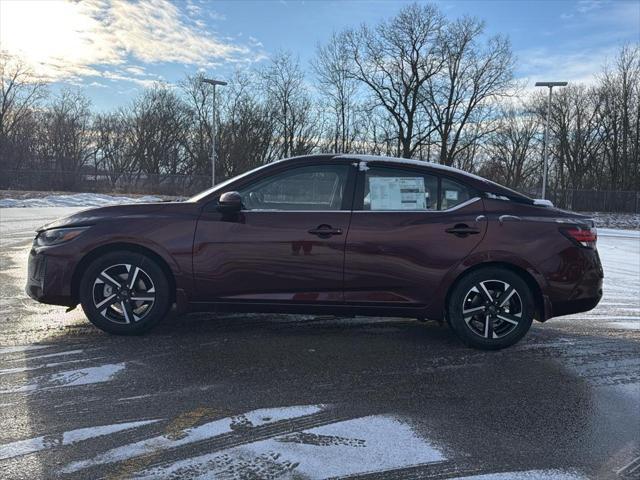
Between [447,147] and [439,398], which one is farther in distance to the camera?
[447,147]

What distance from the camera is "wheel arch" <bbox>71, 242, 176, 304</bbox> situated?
441 centimetres

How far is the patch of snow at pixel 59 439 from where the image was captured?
264 centimetres

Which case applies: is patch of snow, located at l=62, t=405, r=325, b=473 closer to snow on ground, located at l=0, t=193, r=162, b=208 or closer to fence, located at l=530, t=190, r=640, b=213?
snow on ground, located at l=0, t=193, r=162, b=208

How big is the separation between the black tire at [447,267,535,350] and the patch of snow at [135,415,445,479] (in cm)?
164

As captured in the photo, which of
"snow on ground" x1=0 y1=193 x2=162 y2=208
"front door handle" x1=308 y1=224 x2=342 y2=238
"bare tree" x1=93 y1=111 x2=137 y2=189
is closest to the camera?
"front door handle" x1=308 y1=224 x2=342 y2=238

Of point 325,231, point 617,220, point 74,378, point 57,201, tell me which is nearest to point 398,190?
point 325,231

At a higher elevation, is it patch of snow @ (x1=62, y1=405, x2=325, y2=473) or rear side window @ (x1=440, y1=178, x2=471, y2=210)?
rear side window @ (x1=440, y1=178, x2=471, y2=210)

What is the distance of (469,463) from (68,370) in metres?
2.93

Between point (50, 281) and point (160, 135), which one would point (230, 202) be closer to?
point (50, 281)

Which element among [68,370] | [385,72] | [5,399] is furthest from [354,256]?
[385,72]

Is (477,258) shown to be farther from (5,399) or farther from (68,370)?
(5,399)

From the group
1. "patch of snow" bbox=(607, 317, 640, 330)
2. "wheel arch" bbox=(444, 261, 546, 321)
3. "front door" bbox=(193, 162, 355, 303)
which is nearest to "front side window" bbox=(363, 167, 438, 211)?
"front door" bbox=(193, 162, 355, 303)

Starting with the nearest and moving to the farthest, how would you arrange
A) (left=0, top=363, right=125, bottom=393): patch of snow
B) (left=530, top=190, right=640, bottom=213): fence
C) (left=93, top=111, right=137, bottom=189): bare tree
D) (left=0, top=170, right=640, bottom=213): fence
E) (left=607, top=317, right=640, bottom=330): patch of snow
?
1. (left=0, top=363, right=125, bottom=393): patch of snow
2. (left=607, top=317, right=640, bottom=330): patch of snow
3. (left=530, top=190, right=640, bottom=213): fence
4. (left=0, top=170, right=640, bottom=213): fence
5. (left=93, top=111, right=137, bottom=189): bare tree

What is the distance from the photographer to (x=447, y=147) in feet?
147
